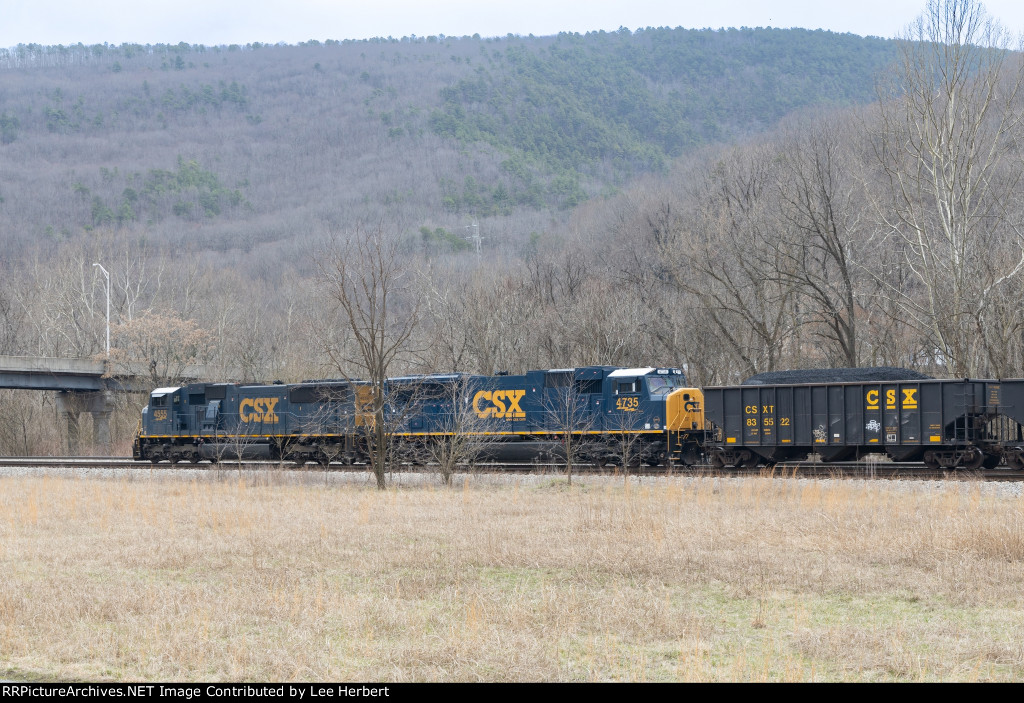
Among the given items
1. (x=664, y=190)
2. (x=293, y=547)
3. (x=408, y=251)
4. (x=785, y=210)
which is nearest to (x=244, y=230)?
(x=408, y=251)

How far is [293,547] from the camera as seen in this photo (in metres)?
15.4

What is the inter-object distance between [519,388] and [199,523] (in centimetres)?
1516

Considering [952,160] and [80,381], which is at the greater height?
[952,160]

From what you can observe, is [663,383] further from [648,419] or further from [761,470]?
[761,470]

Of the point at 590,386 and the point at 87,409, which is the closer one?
the point at 590,386

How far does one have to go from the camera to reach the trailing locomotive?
30.1 m

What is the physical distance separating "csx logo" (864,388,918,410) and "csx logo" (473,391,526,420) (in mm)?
10952

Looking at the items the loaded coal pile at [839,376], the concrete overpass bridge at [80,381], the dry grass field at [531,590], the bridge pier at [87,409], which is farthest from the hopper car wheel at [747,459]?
the bridge pier at [87,409]

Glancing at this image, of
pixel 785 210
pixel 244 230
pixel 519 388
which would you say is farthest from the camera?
pixel 244 230

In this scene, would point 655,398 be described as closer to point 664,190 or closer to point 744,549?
point 744,549

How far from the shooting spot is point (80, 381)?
5847 cm

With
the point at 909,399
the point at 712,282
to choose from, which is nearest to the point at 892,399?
the point at 909,399

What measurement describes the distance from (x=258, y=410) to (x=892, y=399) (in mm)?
23211

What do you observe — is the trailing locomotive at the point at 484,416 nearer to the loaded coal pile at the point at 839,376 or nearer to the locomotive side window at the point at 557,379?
the locomotive side window at the point at 557,379
